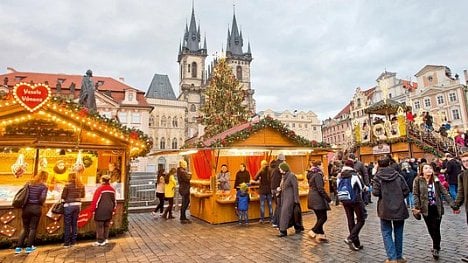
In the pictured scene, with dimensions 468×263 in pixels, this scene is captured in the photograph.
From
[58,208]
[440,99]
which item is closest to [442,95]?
[440,99]

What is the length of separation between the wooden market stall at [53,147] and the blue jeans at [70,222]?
0.47m

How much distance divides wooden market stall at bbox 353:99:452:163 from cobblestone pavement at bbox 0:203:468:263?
374 inches

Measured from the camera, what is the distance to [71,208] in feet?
22.0

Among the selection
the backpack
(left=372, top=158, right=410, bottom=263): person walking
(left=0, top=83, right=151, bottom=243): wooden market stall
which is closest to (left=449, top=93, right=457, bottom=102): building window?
the backpack

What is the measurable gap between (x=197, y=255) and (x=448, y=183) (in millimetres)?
9781

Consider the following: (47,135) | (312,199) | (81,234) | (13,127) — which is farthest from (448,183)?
(13,127)

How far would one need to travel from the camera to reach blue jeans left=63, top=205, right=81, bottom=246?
21.9ft

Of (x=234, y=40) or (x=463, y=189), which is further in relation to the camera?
(x=234, y=40)

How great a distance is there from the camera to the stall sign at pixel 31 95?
21.6 ft

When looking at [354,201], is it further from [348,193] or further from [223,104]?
[223,104]

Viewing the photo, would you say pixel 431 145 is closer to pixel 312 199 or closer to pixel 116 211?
pixel 312 199

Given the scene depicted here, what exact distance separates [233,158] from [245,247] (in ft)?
16.4

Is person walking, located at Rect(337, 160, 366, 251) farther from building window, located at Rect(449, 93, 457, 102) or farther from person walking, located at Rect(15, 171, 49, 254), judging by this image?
building window, located at Rect(449, 93, 457, 102)

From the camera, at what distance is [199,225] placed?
8.81 meters
